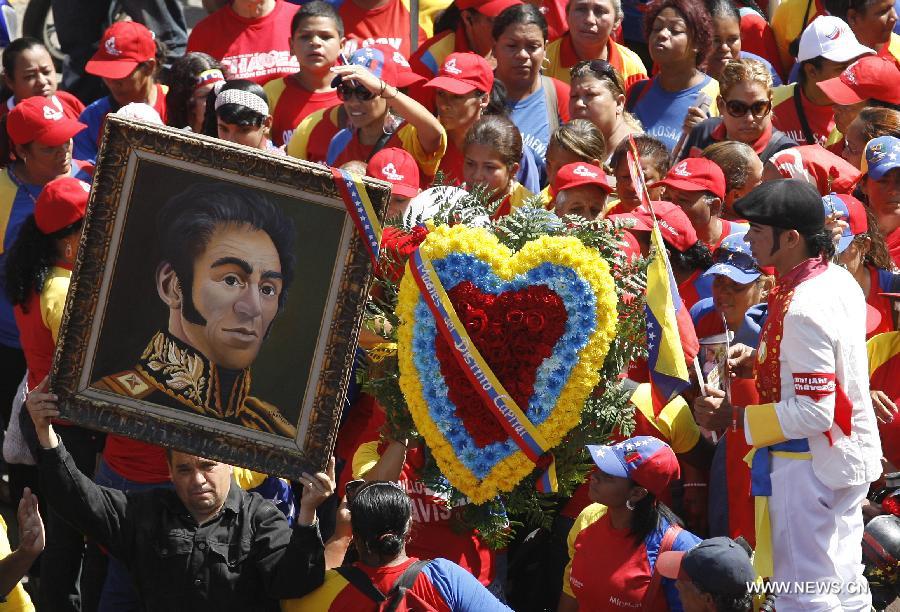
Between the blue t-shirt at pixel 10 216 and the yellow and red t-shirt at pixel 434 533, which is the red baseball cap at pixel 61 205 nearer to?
the blue t-shirt at pixel 10 216

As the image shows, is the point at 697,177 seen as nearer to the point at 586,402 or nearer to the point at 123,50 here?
the point at 586,402

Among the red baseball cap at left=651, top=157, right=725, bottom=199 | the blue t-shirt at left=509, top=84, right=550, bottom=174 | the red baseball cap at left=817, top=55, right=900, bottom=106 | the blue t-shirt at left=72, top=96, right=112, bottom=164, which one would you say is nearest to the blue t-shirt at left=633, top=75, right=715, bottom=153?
the blue t-shirt at left=509, top=84, right=550, bottom=174

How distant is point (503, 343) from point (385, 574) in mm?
924

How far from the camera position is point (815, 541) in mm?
5168

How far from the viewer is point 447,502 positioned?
18.6 feet

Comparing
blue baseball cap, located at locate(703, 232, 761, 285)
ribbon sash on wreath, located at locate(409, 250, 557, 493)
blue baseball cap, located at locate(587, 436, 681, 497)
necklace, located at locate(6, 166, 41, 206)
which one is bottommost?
blue baseball cap, located at locate(587, 436, 681, 497)

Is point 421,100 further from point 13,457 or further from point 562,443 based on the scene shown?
point 562,443

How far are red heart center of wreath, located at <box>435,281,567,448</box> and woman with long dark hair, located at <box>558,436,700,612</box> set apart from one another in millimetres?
469

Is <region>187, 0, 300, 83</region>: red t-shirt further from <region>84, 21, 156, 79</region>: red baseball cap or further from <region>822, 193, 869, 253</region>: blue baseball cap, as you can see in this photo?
<region>822, 193, 869, 253</region>: blue baseball cap

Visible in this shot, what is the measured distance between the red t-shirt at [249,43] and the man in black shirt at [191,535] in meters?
4.58

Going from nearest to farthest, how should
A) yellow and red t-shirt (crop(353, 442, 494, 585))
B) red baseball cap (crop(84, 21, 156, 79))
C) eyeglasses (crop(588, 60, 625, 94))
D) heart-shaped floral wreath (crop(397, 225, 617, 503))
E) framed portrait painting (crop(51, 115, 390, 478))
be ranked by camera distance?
framed portrait painting (crop(51, 115, 390, 478)), heart-shaped floral wreath (crop(397, 225, 617, 503)), yellow and red t-shirt (crop(353, 442, 494, 585)), eyeglasses (crop(588, 60, 625, 94)), red baseball cap (crop(84, 21, 156, 79))

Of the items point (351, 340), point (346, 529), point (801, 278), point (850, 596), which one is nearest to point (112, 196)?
point (351, 340)

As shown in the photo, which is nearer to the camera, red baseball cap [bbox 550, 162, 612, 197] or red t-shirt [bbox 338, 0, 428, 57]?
red baseball cap [bbox 550, 162, 612, 197]

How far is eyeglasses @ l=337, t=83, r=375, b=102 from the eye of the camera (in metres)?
7.76
